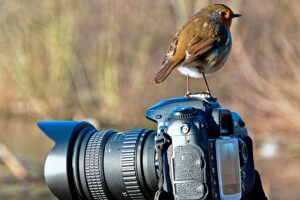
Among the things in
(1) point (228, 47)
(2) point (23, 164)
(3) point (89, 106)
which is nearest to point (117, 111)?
(3) point (89, 106)

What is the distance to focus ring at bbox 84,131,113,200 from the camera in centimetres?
309

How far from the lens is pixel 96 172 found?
10.2 ft

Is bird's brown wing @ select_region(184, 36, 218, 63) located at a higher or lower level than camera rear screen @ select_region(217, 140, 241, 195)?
higher

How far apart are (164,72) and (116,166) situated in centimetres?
45

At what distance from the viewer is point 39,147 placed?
10648 millimetres

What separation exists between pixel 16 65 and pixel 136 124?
1.92 m

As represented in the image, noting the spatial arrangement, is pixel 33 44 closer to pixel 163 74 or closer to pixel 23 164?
pixel 23 164

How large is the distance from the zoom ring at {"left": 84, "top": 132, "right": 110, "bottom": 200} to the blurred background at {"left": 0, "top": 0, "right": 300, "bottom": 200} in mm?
6824

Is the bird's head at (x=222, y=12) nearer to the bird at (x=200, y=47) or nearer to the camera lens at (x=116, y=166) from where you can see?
the bird at (x=200, y=47)

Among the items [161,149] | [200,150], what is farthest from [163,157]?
[200,150]

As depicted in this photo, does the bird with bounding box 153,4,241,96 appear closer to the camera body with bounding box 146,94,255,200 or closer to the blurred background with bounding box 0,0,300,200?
the camera body with bounding box 146,94,255,200

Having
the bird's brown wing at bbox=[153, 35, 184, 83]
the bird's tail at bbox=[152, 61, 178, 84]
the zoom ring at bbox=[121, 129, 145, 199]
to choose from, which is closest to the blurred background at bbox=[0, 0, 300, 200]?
the bird's brown wing at bbox=[153, 35, 184, 83]

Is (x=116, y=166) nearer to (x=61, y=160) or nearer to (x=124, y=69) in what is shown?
(x=61, y=160)

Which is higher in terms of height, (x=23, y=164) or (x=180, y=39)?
(x=180, y=39)
